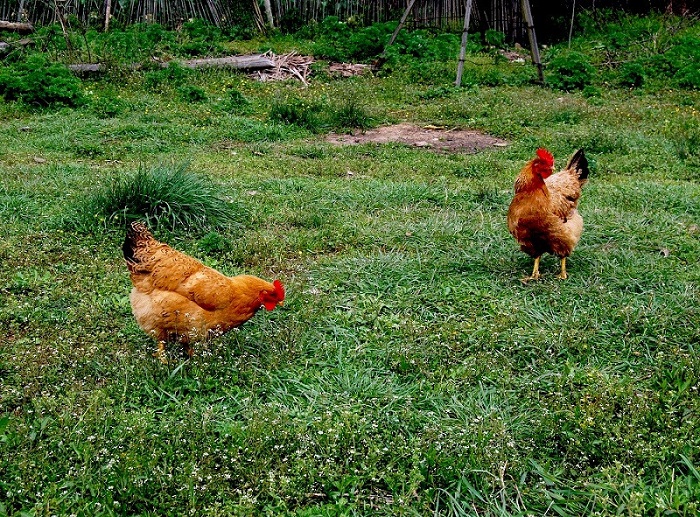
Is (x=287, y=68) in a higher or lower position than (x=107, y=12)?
lower

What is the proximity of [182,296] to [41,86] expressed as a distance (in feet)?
28.8

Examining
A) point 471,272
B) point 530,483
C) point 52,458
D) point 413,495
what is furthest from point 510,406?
point 52,458

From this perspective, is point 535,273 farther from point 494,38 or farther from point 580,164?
point 494,38

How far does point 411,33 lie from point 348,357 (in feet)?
41.3

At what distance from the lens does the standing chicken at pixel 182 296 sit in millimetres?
3914

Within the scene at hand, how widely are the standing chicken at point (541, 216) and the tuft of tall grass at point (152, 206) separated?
2.71 meters

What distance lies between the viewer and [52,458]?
10.3 feet

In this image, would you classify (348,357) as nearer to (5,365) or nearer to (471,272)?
(471,272)

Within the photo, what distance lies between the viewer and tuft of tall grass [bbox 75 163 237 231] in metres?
6.07

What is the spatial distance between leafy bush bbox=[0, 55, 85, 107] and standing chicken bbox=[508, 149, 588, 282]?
335 inches

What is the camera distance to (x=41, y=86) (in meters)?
11.1

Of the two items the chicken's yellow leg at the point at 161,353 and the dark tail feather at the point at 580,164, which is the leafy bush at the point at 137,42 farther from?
the chicken's yellow leg at the point at 161,353

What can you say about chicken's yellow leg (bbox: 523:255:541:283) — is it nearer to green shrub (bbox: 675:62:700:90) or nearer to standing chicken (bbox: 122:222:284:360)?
standing chicken (bbox: 122:222:284:360)

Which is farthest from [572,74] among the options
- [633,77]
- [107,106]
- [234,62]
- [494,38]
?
[107,106]
